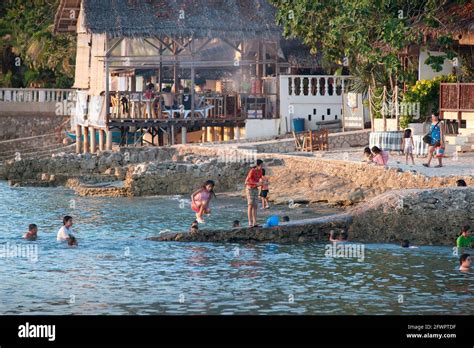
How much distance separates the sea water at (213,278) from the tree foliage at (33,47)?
24.7 m

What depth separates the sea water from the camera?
66.5 feet

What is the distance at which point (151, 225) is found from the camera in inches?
1151

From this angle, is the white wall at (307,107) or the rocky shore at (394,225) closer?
the rocky shore at (394,225)

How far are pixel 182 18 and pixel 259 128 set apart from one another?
4.60 metres

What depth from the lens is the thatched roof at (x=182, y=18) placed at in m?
40.3

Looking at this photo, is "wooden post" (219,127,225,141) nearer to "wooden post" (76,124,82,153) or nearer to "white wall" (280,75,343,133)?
"white wall" (280,75,343,133)

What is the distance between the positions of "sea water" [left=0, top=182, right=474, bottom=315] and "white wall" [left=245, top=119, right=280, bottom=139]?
1446 cm

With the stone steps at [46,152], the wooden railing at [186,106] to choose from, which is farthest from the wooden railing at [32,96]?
the wooden railing at [186,106]

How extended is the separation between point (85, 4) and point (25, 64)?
15925 millimetres

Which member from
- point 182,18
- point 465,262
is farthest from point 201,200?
point 182,18

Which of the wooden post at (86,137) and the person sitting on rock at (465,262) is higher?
the wooden post at (86,137)

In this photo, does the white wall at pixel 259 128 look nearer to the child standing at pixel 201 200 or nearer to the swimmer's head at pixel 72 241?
the child standing at pixel 201 200

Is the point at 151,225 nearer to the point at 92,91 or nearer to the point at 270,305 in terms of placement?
the point at 270,305
